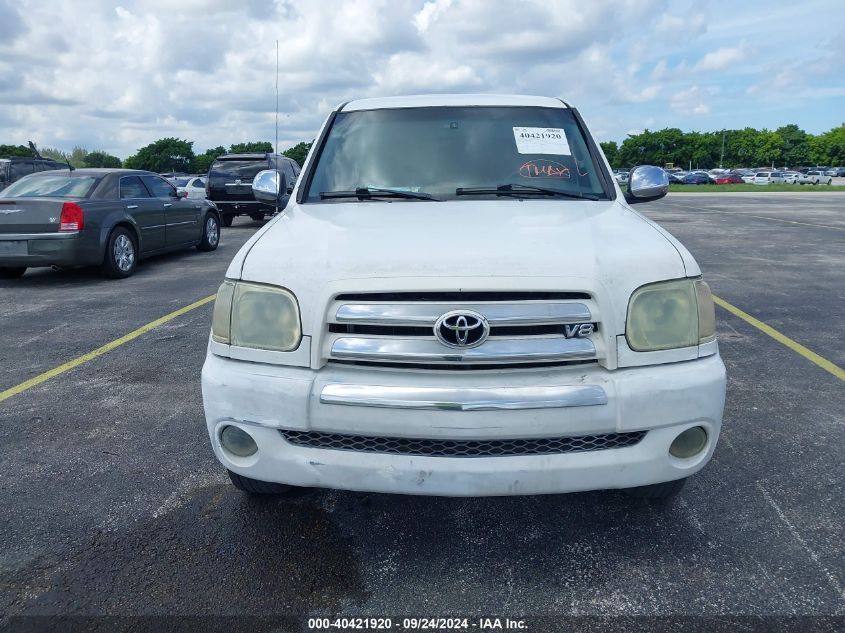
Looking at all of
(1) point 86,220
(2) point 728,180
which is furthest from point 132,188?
(2) point 728,180

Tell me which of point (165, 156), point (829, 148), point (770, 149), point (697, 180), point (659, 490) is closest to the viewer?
point (659, 490)

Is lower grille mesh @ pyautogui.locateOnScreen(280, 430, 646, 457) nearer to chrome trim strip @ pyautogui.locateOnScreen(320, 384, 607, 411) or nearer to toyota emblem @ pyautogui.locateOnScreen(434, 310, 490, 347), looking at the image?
chrome trim strip @ pyautogui.locateOnScreen(320, 384, 607, 411)

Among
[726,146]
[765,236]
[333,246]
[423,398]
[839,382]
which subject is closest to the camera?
[423,398]

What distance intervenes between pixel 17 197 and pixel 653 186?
314 inches

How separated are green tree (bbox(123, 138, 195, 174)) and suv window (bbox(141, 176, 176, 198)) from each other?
9811cm

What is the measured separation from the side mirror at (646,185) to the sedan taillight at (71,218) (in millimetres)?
7037

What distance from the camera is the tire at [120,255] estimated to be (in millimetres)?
9172

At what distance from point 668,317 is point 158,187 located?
381 inches

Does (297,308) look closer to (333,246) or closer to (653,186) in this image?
(333,246)

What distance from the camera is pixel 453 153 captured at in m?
3.77

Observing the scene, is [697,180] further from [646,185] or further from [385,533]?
[385,533]

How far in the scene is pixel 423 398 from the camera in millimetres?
2277

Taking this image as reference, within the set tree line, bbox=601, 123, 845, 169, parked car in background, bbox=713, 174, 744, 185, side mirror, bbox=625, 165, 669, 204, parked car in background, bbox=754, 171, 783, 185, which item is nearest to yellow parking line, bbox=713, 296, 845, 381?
side mirror, bbox=625, 165, 669, 204

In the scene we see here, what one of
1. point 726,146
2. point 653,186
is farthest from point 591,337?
point 726,146
